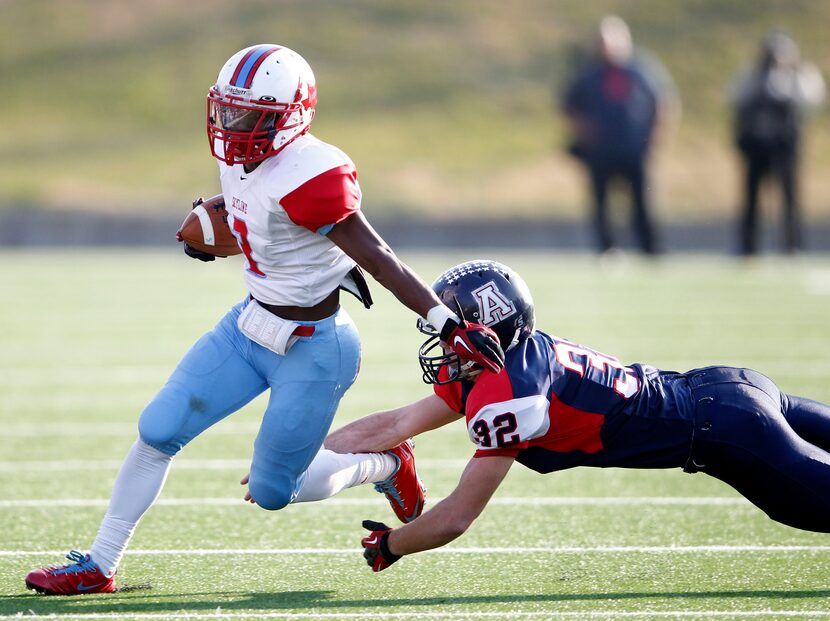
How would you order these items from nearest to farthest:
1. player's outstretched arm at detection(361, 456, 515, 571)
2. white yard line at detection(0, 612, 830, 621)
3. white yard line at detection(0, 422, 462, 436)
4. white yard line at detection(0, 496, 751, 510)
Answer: white yard line at detection(0, 612, 830, 621), player's outstretched arm at detection(361, 456, 515, 571), white yard line at detection(0, 496, 751, 510), white yard line at detection(0, 422, 462, 436)

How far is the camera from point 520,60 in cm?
2959

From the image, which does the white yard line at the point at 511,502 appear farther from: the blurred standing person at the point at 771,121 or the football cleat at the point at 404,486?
the blurred standing person at the point at 771,121

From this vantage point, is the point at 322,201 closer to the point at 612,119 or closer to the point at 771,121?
the point at 612,119

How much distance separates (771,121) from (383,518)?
10.2 m

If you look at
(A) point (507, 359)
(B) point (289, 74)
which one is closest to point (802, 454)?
(A) point (507, 359)

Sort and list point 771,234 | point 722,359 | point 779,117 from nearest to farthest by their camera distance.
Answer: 1. point 722,359
2. point 779,117
3. point 771,234

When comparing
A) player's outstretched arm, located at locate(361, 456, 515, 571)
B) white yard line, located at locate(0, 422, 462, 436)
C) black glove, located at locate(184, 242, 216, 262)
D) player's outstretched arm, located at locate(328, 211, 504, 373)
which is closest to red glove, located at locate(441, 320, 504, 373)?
player's outstretched arm, located at locate(328, 211, 504, 373)

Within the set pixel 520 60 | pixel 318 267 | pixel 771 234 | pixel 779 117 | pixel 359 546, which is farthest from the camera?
pixel 520 60

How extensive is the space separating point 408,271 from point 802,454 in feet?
3.97

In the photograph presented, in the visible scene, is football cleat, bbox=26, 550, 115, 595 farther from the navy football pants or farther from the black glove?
the navy football pants

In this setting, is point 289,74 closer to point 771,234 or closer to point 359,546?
point 359,546

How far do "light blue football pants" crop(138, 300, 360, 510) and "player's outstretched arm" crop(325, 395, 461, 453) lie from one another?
0.28 meters

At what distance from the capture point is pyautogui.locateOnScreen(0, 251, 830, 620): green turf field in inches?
152

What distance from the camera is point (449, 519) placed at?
3.80 m
